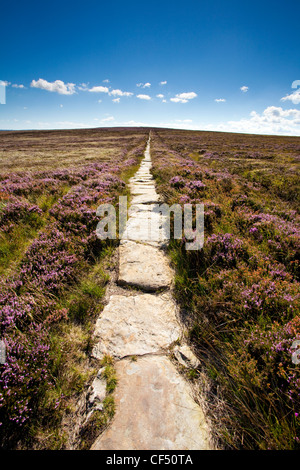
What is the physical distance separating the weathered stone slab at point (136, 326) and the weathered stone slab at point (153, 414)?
247 mm

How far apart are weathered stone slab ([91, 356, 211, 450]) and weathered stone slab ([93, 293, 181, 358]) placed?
25 cm

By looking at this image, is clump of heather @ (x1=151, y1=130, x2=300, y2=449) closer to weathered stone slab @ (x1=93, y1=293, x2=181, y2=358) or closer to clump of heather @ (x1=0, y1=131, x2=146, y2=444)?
weathered stone slab @ (x1=93, y1=293, x2=181, y2=358)

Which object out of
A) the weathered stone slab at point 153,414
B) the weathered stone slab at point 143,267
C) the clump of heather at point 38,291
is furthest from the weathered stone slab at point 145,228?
the weathered stone slab at point 153,414

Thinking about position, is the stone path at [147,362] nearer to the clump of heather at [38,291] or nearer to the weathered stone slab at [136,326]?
the weathered stone slab at [136,326]

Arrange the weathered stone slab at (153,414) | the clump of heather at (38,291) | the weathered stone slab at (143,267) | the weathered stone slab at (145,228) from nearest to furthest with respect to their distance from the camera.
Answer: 1. the weathered stone slab at (153,414)
2. the clump of heather at (38,291)
3. the weathered stone slab at (143,267)
4. the weathered stone slab at (145,228)

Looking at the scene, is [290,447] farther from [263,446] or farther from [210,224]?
[210,224]

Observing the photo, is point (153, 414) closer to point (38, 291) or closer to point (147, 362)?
point (147, 362)

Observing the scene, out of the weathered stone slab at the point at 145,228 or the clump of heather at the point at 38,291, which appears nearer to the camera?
the clump of heather at the point at 38,291

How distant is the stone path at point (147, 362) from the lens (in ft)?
5.87

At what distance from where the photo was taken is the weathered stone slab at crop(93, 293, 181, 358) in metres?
2.61

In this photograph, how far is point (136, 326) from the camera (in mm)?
2910

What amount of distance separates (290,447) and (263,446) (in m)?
0.20

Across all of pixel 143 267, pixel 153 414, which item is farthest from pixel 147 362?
pixel 143 267

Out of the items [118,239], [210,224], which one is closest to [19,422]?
[118,239]
